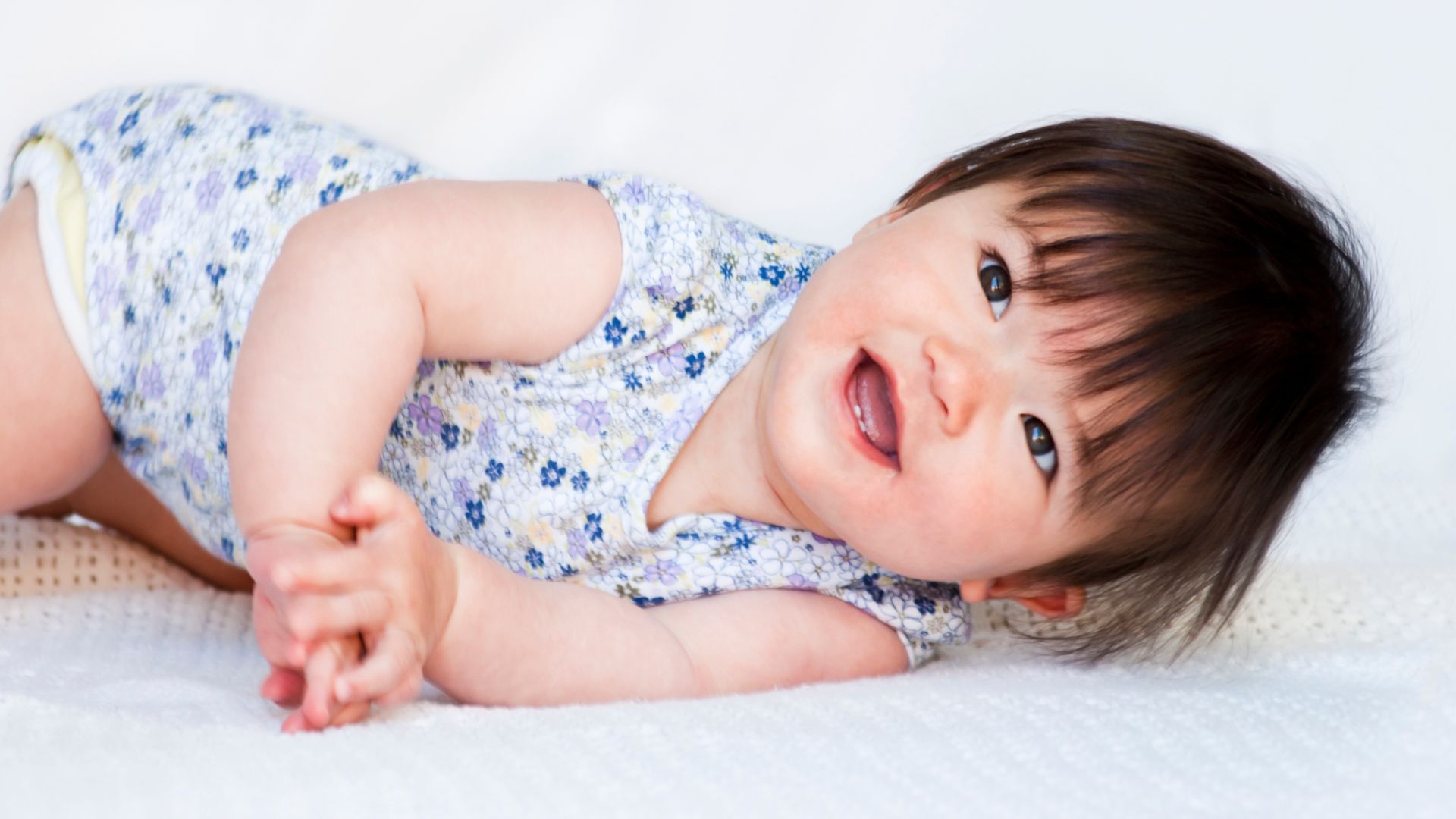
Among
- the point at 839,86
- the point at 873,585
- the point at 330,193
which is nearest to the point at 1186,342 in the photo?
the point at 873,585

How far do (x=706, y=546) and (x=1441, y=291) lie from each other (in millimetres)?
1119

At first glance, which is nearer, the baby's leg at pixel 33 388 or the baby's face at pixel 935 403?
the baby's face at pixel 935 403

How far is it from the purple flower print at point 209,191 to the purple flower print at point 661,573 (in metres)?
0.49

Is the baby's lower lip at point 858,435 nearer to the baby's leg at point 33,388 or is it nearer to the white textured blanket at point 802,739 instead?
the white textured blanket at point 802,739

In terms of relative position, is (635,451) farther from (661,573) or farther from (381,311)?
(381,311)

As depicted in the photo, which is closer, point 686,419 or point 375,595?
point 375,595

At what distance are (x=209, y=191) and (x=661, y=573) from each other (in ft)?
1.67

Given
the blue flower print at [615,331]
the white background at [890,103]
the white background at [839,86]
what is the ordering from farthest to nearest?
the white background at [839,86] → the white background at [890,103] → the blue flower print at [615,331]

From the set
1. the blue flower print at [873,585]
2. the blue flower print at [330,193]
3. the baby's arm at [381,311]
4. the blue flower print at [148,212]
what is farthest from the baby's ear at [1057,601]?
the blue flower print at [148,212]

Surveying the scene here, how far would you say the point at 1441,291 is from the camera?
171 centimetres

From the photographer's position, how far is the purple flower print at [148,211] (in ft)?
3.82

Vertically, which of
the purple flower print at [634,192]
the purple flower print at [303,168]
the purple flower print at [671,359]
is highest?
the purple flower print at [634,192]

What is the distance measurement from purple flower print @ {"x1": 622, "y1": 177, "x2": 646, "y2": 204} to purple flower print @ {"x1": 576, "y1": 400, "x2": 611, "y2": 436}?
0.17m

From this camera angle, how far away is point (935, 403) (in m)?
0.96
